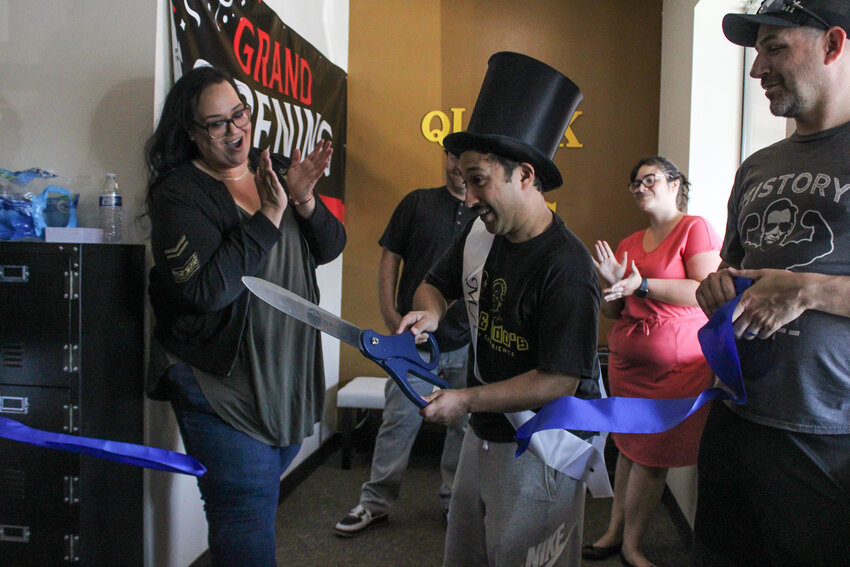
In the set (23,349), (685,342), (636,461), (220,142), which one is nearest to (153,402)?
(23,349)

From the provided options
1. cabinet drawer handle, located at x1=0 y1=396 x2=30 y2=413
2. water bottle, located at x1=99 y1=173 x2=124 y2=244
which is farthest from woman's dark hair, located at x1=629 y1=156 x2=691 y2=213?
cabinet drawer handle, located at x1=0 y1=396 x2=30 y2=413

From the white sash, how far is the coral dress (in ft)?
3.56

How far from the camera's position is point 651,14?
12.9ft

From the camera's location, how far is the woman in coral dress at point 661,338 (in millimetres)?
2428

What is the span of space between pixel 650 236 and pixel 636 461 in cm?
94

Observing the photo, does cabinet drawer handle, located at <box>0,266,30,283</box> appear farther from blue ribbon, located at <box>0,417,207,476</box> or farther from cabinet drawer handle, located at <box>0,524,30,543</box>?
cabinet drawer handle, located at <box>0,524,30,543</box>

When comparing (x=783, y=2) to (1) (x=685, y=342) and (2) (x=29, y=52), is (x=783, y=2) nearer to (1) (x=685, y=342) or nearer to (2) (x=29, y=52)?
(1) (x=685, y=342)

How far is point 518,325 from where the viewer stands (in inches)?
53.9

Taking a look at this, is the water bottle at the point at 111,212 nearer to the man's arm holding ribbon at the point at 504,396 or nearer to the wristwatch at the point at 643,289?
the man's arm holding ribbon at the point at 504,396

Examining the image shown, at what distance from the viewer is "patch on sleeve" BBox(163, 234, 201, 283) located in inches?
58.0

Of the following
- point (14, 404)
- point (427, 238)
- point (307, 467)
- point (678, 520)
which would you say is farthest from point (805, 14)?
point (307, 467)

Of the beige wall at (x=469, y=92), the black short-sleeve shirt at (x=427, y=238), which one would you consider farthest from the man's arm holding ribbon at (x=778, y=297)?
the beige wall at (x=469, y=92)

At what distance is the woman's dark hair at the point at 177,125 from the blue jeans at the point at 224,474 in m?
0.55

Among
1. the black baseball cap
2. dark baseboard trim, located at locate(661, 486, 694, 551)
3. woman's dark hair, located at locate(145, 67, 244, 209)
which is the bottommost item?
dark baseboard trim, located at locate(661, 486, 694, 551)
